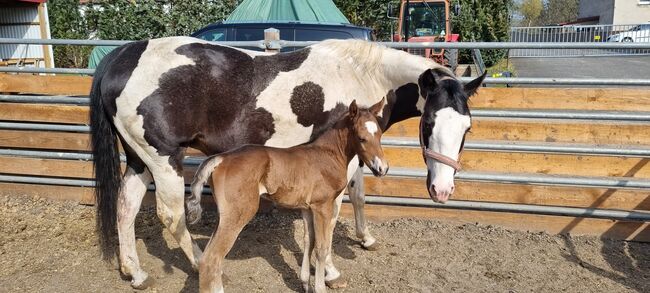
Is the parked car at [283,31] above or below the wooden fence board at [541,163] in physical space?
above

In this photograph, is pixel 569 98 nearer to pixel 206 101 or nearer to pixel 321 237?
pixel 321 237

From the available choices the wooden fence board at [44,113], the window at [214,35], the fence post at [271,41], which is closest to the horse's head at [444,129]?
the fence post at [271,41]

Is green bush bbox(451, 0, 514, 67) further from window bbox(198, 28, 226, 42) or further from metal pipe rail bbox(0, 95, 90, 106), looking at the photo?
metal pipe rail bbox(0, 95, 90, 106)

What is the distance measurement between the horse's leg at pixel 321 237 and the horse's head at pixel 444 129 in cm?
67

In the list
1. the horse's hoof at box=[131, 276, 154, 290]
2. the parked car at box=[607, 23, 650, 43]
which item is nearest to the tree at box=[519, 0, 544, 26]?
the parked car at box=[607, 23, 650, 43]

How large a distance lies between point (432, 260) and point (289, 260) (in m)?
1.14

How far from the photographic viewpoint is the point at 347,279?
12.7 feet

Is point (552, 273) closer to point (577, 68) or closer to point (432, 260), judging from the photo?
point (432, 260)

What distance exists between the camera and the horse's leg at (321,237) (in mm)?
3250

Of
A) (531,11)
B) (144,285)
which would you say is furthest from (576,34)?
(531,11)

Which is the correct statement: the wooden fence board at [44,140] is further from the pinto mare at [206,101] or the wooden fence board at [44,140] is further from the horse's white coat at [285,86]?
the horse's white coat at [285,86]

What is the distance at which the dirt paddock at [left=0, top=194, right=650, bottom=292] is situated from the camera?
3764 millimetres

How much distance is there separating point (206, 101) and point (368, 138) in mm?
1115

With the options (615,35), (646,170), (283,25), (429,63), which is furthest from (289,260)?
(615,35)
